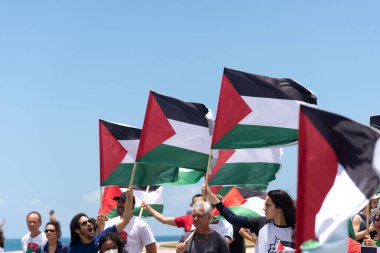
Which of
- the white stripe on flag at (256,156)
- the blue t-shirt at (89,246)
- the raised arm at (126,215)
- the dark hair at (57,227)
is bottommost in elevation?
the blue t-shirt at (89,246)

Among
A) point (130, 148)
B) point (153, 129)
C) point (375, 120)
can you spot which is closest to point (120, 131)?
point (130, 148)

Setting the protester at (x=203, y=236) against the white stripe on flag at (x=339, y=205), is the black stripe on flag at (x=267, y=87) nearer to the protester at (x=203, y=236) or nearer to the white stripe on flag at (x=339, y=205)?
the protester at (x=203, y=236)

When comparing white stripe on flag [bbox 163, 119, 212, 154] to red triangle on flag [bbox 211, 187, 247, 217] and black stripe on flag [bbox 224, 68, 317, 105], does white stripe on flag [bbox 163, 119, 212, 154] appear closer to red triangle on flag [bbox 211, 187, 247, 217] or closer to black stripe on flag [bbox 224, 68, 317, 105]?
black stripe on flag [bbox 224, 68, 317, 105]

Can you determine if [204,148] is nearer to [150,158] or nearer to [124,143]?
[150,158]

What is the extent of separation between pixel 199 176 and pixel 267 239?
15.4 feet

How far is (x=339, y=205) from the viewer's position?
6219 mm

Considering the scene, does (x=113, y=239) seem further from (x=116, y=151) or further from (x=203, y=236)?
(x=116, y=151)

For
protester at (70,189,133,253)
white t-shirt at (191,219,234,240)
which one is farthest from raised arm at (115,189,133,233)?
white t-shirt at (191,219,234,240)

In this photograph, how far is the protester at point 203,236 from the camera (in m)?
8.50

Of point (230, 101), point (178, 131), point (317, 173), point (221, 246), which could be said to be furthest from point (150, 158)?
point (317, 173)

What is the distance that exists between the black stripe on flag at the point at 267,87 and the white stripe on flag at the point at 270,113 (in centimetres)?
9

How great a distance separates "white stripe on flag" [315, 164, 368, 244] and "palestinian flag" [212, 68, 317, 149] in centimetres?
385

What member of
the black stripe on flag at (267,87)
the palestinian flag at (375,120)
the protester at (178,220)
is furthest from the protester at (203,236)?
the palestinian flag at (375,120)

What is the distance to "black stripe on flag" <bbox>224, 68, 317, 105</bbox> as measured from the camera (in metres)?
10.4
